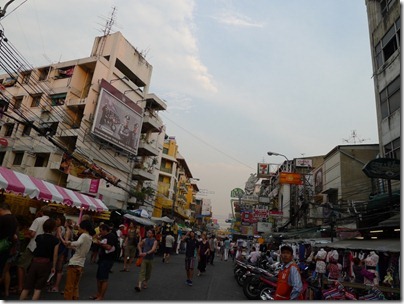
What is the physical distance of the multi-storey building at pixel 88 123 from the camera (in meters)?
27.9

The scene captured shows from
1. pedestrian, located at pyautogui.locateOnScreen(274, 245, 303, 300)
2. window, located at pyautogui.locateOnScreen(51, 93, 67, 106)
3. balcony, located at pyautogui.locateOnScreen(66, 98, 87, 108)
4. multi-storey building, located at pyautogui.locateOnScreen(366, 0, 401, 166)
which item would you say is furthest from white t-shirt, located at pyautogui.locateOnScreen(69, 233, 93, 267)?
window, located at pyautogui.locateOnScreen(51, 93, 67, 106)

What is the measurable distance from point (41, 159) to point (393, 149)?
29.9 meters

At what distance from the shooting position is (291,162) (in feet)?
126

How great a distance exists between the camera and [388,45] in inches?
642

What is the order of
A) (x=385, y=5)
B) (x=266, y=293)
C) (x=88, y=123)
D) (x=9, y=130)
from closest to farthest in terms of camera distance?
(x=266, y=293), (x=385, y=5), (x=88, y=123), (x=9, y=130)

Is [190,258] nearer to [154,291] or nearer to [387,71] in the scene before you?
[154,291]

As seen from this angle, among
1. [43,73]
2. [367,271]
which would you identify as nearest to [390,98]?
[367,271]

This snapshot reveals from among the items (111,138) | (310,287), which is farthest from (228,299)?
(111,138)

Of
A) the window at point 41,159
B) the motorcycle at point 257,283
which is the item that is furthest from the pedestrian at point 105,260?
the window at point 41,159

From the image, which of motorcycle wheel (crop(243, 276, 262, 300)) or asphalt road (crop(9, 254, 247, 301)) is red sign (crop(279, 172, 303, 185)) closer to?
asphalt road (crop(9, 254, 247, 301))

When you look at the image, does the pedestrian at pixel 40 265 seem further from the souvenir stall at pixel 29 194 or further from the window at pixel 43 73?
the window at pixel 43 73

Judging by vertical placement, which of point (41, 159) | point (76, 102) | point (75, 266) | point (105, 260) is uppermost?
point (76, 102)

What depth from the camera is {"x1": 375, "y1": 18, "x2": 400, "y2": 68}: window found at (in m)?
15.4

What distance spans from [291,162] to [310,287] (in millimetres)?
31644
